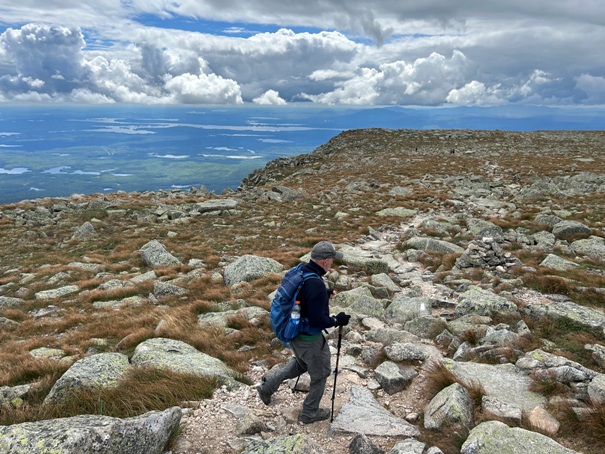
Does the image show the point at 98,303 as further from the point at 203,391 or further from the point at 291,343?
the point at 291,343

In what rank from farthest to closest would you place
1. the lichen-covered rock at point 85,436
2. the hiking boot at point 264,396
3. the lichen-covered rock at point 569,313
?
the lichen-covered rock at point 569,313, the hiking boot at point 264,396, the lichen-covered rock at point 85,436

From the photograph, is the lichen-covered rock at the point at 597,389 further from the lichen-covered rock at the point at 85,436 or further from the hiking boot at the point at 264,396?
the lichen-covered rock at the point at 85,436

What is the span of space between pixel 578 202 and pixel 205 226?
2686 cm

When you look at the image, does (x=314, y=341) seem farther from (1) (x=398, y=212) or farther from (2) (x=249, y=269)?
(1) (x=398, y=212)

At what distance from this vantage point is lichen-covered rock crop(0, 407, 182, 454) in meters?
4.10

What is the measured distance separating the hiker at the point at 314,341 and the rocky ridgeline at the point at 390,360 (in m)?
0.34

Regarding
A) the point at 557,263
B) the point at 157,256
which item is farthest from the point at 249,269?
the point at 557,263

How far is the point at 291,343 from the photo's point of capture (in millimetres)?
6211

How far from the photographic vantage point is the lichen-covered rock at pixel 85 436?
410 centimetres

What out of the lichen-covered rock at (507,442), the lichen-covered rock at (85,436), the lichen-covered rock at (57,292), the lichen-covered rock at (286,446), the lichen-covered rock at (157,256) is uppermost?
the lichen-covered rock at (85,436)

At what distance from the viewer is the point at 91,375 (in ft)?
21.5

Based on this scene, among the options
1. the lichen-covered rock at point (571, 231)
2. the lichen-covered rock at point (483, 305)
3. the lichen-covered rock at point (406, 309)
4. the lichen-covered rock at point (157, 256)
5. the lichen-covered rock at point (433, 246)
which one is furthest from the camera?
the lichen-covered rock at point (157, 256)

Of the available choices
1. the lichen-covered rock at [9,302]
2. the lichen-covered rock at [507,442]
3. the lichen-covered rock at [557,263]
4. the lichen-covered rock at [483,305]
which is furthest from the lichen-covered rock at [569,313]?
the lichen-covered rock at [9,302]

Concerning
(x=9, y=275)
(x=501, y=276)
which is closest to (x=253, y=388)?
(x=501, y=276)
